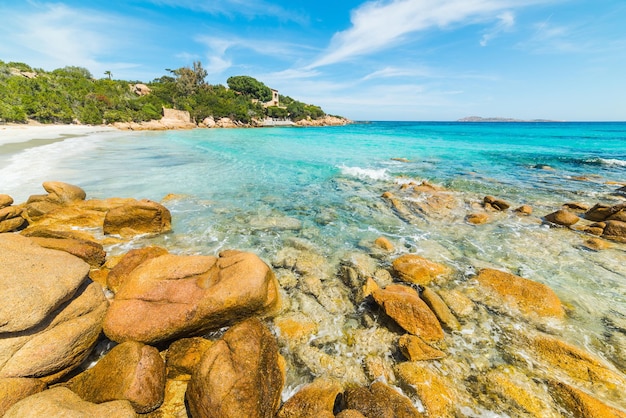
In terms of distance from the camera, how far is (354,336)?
4637 millimetres

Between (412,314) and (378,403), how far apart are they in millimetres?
1842

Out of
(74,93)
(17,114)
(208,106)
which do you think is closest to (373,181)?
(17,114)

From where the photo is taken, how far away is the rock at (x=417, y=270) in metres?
6.07

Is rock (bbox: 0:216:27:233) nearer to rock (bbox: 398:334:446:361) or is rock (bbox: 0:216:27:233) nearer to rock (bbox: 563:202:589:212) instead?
rock (bbox: 398:334:446:361)

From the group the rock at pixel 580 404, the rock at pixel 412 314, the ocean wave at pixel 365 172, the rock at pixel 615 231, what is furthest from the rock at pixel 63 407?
the ocean wave at pixel 365 172

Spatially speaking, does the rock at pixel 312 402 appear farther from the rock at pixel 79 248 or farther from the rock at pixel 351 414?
the rock at pixel 79 248

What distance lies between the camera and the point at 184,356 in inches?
152

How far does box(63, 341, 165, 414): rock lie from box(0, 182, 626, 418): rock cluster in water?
0.01 metres

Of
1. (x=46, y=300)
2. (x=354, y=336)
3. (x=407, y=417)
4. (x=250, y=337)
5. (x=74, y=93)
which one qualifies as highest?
(x=74, y=93)

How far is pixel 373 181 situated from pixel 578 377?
41.5 feet

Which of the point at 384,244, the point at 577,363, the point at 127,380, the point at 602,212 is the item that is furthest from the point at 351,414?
the point at 602,212

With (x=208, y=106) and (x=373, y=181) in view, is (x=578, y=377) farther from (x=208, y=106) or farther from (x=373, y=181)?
(x=208, y=106)

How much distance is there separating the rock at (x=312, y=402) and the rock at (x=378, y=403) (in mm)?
228

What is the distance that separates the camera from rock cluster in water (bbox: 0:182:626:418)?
320 centimetres
